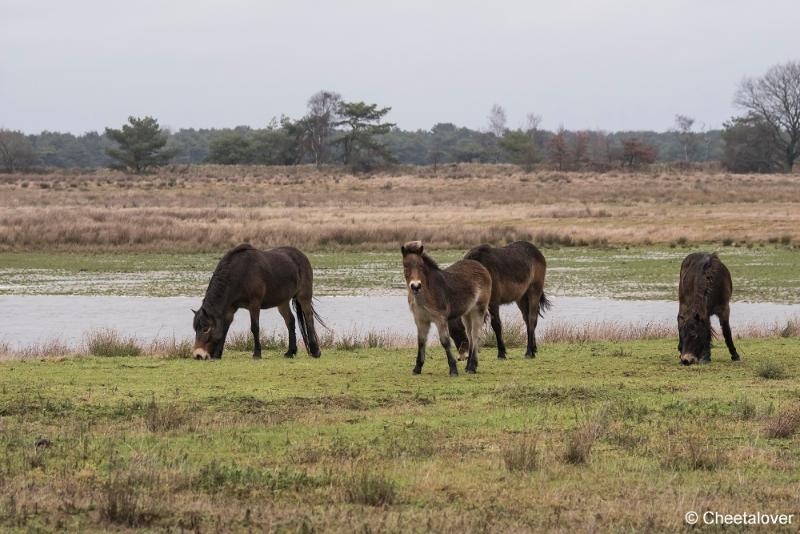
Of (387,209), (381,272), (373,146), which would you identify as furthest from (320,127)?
(381,272)

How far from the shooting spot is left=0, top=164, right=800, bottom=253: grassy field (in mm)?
44844

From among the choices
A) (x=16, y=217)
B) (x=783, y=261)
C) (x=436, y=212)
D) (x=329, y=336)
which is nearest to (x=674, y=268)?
(x=783, y=261)

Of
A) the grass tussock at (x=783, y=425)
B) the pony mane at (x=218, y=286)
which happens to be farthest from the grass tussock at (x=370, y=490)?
the pony mane at (x=218, y=286)

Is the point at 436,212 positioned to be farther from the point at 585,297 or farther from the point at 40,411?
the point at 40,411

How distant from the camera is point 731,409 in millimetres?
10969

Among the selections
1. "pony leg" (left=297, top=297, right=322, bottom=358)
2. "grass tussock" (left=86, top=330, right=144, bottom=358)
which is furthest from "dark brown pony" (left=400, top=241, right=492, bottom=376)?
"grass tussock" (left=86, top=330, right=144, bottom=358)

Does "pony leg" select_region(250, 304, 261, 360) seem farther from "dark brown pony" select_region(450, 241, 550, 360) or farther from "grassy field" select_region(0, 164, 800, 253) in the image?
"grassy field" select_region(0, 164, 800, 253)

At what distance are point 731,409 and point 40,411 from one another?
6.78 metres

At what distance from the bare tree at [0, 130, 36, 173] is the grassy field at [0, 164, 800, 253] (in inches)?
636

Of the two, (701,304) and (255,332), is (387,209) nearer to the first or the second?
(255,332)

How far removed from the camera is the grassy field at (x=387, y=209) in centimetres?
4484

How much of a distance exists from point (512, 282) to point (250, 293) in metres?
4.01

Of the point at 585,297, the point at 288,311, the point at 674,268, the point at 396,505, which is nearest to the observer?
the point at 396,505

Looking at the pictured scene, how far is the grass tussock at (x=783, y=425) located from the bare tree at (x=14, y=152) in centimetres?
11074
